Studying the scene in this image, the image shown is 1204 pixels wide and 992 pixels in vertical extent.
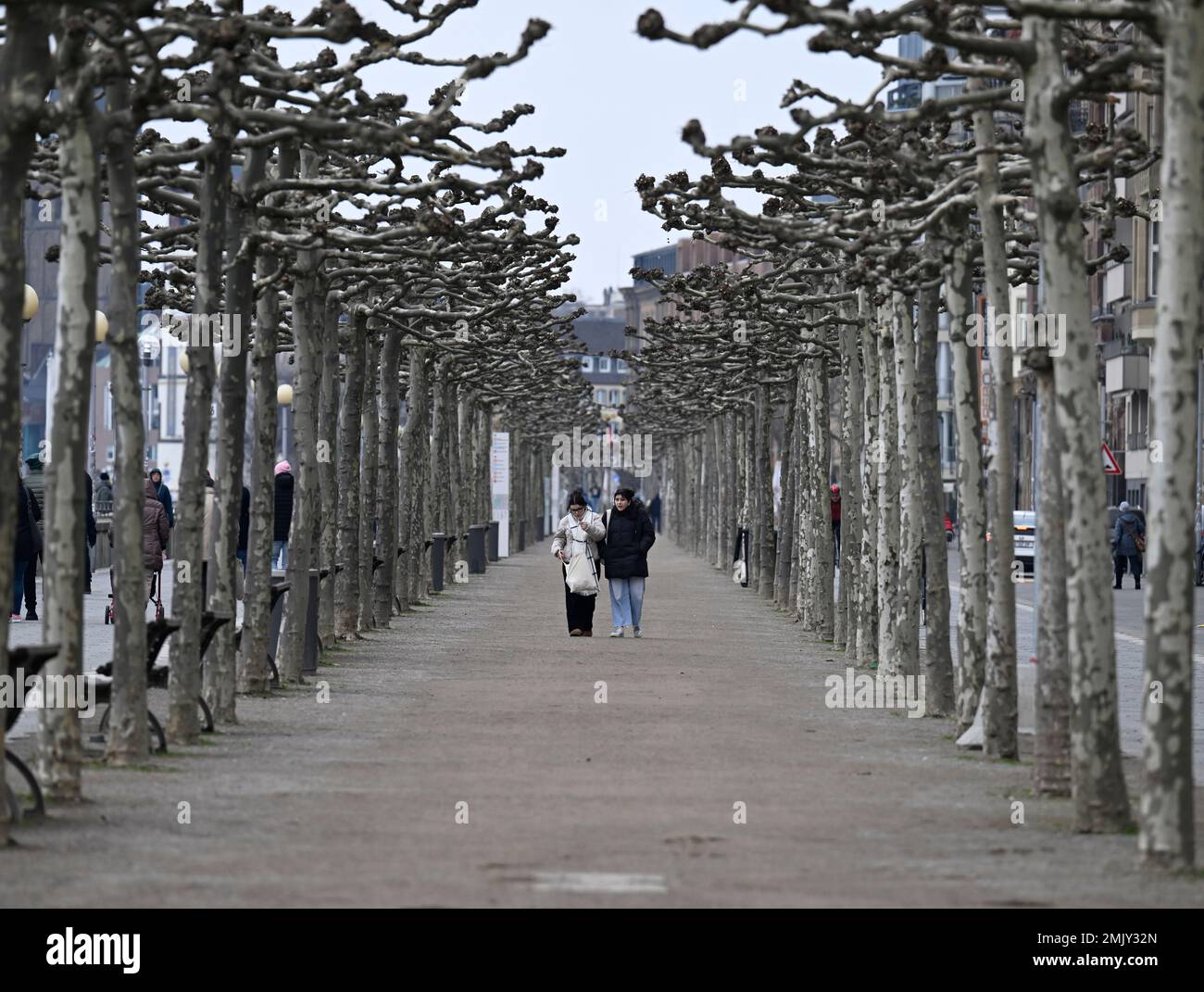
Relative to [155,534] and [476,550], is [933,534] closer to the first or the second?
[155,534]

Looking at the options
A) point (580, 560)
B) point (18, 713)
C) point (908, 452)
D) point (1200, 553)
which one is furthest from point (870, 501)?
point (1200, 553)

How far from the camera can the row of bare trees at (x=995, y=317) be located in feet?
40.8

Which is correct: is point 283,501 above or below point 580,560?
above

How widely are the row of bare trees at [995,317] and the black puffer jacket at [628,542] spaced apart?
108 inches

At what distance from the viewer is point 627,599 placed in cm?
3488

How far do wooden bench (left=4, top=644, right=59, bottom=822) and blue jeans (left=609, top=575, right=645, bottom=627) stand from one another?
2079 cm

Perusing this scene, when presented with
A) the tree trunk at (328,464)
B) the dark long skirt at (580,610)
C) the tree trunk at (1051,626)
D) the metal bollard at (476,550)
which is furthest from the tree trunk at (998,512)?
the metal bollard at (476,550)

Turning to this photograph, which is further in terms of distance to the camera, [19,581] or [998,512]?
[19,581]

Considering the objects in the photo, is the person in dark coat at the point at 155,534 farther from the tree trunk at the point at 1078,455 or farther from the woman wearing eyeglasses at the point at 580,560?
the tree trunk at the point at 1078,455

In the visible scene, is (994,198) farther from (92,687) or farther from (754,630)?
(754,630)

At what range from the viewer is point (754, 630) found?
3775 centimetres

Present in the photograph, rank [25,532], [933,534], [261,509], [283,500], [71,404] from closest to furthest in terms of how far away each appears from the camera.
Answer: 1. [71,404]
2. [933,534]
3. [261,509]
4. [25,532]
5. [283,500]

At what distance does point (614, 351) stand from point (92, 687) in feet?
122

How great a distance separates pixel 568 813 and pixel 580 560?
2007 cm
